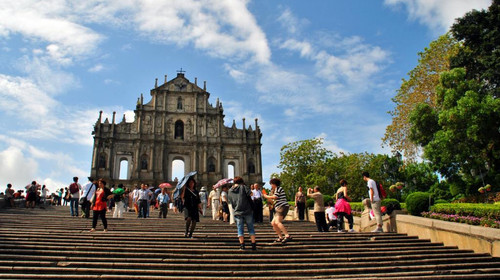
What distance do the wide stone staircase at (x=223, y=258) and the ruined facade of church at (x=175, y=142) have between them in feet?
96.1

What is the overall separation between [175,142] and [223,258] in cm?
3362

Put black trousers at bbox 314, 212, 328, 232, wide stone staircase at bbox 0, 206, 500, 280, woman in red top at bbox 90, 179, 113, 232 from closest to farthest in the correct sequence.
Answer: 1. wide stone staircase at bbox 0, 206, 500, 280
2. woman in red top at bbox 90, 179, 113, 232
3. black trousers at bbox 314, 212, 328, 232

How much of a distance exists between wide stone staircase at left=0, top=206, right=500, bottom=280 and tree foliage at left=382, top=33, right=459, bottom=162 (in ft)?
60.7

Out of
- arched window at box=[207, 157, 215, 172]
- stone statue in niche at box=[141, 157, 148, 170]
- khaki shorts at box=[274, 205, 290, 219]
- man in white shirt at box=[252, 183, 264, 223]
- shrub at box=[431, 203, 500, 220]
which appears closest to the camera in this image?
khaki shorts at box=[274, 205, 290, 219]

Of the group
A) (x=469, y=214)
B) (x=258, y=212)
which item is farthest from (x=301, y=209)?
(x=469, y=214)

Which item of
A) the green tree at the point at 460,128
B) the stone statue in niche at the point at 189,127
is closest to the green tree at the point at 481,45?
the green tree at the point at 460,128

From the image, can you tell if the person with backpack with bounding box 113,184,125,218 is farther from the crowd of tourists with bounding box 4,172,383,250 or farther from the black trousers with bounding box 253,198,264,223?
the black trousers with bounding box 253,198,264,223

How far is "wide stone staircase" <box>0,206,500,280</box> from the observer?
6727 mm

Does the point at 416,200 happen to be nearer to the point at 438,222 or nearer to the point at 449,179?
the point at 438,222

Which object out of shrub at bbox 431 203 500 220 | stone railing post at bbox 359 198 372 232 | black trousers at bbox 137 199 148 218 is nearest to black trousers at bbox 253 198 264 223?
stone railing post at bbox 359 198 372 232

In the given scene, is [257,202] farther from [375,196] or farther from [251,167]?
[251,167]

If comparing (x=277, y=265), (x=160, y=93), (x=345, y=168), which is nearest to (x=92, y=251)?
(x=277, y=265)

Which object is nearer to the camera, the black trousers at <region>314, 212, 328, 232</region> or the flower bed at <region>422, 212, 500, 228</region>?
the flower bed at <region>422, 212, 500, 228</region>

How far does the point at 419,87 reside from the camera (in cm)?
2684
